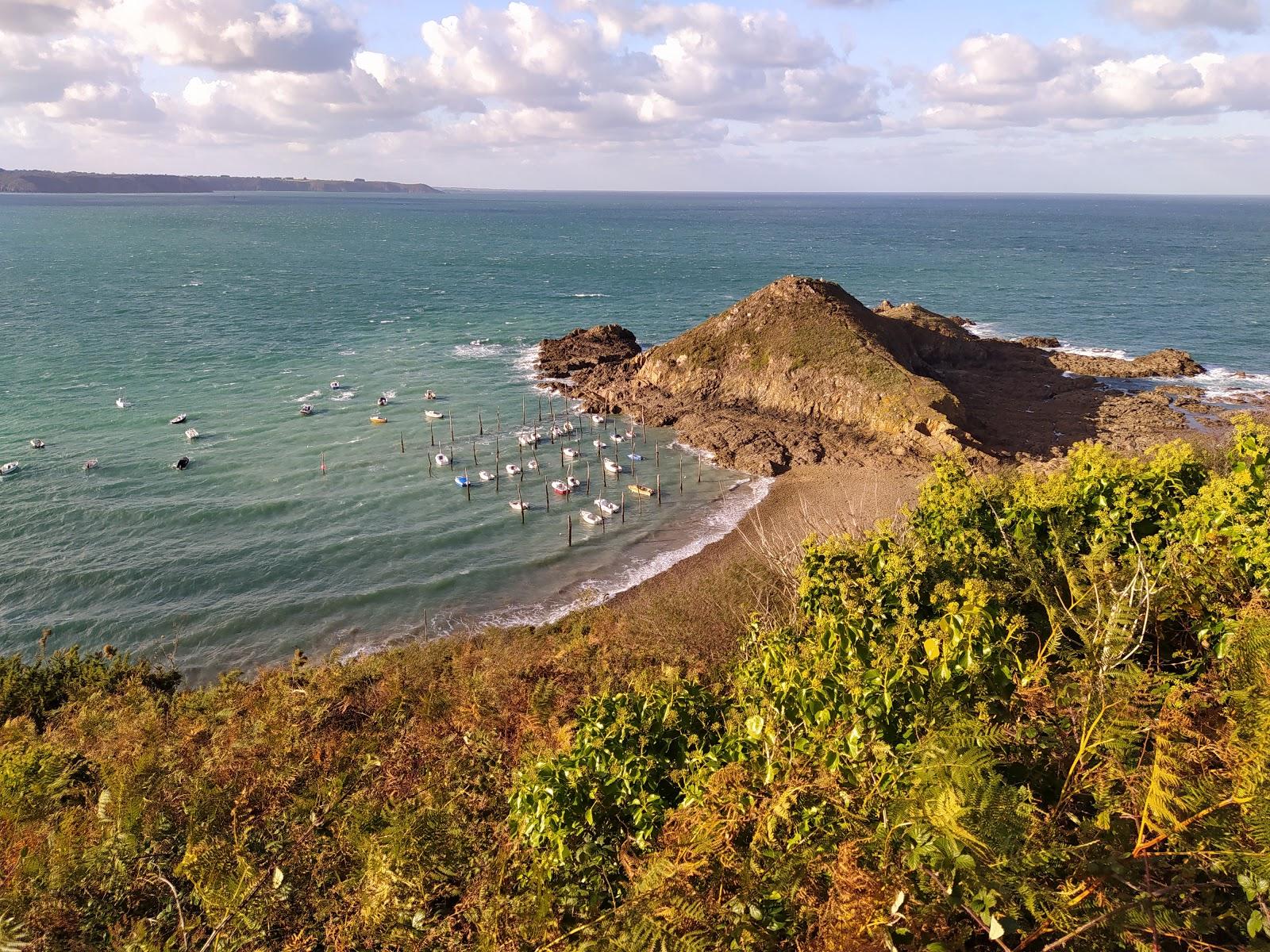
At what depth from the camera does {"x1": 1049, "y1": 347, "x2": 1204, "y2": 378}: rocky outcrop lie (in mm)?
66000

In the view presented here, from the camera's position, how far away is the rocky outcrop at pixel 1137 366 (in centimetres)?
6600

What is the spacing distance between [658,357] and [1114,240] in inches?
7402

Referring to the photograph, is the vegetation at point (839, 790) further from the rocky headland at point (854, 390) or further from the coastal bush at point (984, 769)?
the rocky headland at point (854, 390)

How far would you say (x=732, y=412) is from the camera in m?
55.5

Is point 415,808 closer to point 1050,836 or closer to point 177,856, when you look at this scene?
point 177,856

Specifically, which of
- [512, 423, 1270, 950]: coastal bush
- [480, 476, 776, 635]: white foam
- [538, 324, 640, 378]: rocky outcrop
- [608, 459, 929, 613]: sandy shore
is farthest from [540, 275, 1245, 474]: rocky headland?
[512, 423, 1270, 950]: coastal bush

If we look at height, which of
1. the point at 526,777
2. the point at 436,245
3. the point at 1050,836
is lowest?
the point at 526,777

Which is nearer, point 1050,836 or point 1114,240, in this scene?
point 1050,836

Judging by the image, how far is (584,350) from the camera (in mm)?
71750

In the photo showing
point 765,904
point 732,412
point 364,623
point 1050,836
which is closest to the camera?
point 1050,836

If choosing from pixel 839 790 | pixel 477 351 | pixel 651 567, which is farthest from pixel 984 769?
pixel 477 351

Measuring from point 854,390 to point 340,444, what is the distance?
121 feet

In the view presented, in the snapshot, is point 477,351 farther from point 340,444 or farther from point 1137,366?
point 1137,366

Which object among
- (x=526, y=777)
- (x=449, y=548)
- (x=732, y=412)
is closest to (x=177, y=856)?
(x=526, y=777)
